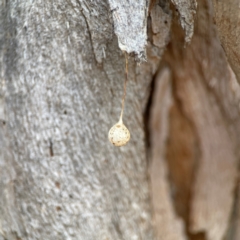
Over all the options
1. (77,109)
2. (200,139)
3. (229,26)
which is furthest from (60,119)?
(200,139)

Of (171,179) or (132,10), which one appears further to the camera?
(171,179)

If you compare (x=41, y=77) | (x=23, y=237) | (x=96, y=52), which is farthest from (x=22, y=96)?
(x=23, y=237)

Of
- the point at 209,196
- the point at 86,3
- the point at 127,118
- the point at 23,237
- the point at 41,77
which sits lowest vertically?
the point at 209,196

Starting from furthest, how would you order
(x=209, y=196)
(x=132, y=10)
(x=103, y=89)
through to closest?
1. (x=209, y=196)
2. (x=103, y=89)
3. (x=132, y=10)

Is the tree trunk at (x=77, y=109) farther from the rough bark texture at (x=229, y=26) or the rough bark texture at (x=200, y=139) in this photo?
the rough bark texture at (x=200, y=139)

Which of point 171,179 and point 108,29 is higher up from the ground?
point 108,29

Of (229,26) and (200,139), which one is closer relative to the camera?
(229,26)

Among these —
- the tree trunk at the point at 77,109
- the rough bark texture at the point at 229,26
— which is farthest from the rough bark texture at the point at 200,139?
the rough bark texture at the point at 229,26

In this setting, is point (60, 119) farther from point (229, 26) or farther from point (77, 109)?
point (229, 26)

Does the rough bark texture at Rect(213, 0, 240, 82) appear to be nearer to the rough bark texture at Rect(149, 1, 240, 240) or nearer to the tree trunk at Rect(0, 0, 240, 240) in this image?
the tree trunk at Rect(0, 0, 240, 240)

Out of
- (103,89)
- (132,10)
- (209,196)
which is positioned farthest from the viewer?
(209,196)

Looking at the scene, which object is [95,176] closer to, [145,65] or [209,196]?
[145,65]
